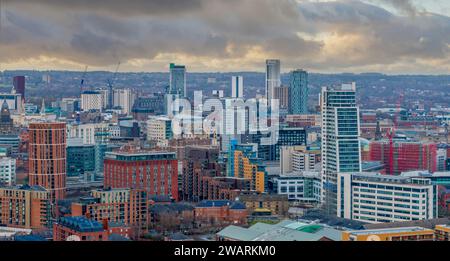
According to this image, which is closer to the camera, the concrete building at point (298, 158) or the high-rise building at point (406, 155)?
the high-rise building at point (406, 155)

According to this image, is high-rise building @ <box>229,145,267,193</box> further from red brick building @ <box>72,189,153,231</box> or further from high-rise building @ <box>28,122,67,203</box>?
high-rise building @ <box>28,122,67,203</box>

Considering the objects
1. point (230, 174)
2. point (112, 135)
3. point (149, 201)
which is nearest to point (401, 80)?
point (149, 201)

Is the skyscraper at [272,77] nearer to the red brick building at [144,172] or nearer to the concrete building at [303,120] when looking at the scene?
the concrete building at [303,120]

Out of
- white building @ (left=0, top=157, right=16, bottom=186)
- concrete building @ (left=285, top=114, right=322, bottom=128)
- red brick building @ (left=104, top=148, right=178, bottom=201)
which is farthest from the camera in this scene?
concrete building @ (left=285, top=114, right=322, bottom=128)

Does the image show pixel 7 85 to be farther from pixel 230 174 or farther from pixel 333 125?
pixel 333 125

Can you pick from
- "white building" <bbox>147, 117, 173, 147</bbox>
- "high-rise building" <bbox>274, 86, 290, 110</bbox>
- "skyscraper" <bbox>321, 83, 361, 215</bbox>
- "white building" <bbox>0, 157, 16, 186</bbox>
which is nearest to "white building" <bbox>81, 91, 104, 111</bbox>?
"white building" <bbox>147, 117, 173, 147</bbox>

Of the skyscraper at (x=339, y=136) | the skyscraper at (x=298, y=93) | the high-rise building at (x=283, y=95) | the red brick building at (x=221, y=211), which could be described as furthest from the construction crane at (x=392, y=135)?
the red brick building at (x=221, y=211)
